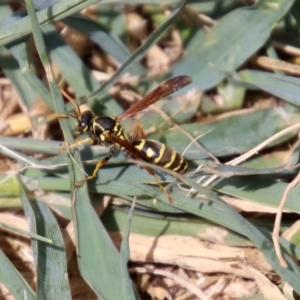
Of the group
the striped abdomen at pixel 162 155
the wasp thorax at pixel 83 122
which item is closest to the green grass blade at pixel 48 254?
the wasp thorax at pixel 83 122

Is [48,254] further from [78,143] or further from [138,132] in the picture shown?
[138,132]

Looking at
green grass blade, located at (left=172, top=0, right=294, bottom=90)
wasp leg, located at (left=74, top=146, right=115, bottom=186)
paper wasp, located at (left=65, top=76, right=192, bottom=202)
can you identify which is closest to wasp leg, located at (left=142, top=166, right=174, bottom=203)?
paper wasp, located at (left=65, top=76, right=192, bottom=202)

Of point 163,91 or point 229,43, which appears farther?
point 229,43

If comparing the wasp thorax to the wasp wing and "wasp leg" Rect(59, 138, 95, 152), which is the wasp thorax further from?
the wasp wing

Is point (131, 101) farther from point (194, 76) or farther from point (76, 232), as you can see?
point (76, 232)

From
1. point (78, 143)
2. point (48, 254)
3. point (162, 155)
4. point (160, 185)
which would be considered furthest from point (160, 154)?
point (48, 254)
